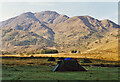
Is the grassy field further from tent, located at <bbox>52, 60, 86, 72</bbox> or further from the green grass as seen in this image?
tent, located at <bbox>52, 60, 86, 72</bbox>

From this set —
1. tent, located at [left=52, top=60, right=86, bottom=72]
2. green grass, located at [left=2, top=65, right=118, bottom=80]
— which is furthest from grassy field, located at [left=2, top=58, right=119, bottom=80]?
tent, located at [left=52, top=60, right=86, bottom=72]

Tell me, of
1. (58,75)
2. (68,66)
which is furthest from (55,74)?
(68,66)

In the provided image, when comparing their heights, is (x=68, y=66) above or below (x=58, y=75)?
above

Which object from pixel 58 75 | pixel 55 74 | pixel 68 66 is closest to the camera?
pixel 58 75

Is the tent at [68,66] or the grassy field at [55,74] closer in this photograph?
the grassy field at [55,74]

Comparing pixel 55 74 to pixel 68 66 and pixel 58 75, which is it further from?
pixel 68 66

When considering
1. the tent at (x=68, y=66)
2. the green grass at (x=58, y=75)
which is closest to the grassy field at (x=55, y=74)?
the green grass at (x=58, y=75)

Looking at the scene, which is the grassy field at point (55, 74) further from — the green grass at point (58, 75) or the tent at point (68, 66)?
the tent at point (68, 66)

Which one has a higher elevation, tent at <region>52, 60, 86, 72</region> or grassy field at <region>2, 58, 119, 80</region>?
tent at <region>52, 60, 86, 72</region>

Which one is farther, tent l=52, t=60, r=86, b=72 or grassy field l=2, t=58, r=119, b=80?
tent l=52, t=60, r=86, b=72

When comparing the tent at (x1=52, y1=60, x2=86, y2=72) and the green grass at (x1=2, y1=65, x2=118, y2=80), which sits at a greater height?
the tent at (x1=52, y1=60, x2=86, y2=72)

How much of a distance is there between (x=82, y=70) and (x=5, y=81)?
40.6 feet

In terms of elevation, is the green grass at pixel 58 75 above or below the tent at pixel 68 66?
below

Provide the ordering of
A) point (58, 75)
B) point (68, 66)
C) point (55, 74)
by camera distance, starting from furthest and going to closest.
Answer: point (68, 66) < point (55, 74) < point (58, 75)
